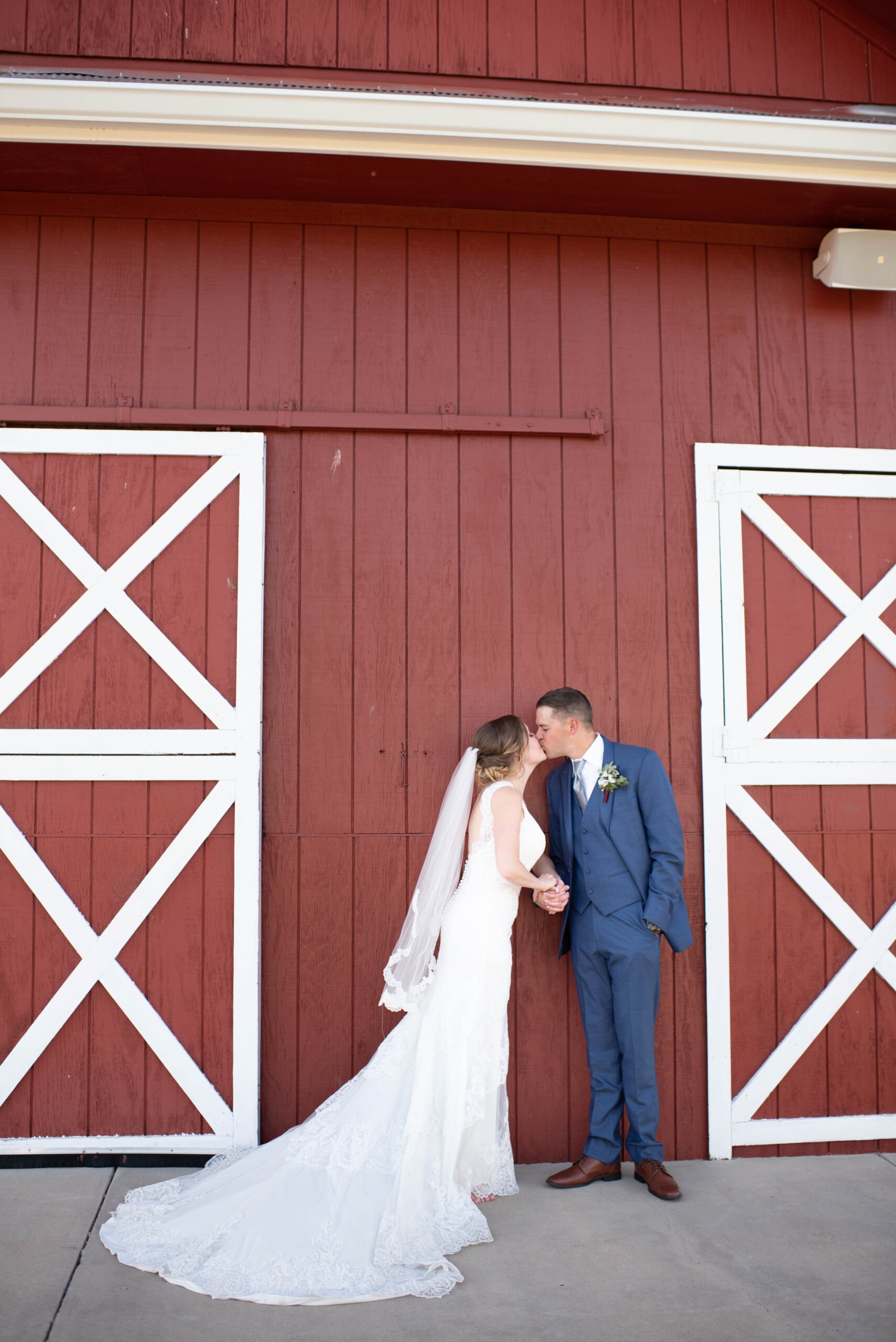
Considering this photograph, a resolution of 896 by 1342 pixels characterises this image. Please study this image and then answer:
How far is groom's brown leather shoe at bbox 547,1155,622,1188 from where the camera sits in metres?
3.73

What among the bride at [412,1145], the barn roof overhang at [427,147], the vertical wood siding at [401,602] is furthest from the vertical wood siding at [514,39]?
the bride at [412,1145]

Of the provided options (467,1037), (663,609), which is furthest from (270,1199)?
(663,609)

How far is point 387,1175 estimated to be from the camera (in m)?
3.25

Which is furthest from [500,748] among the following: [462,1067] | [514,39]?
[514,39]

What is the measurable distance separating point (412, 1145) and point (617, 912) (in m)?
1.15

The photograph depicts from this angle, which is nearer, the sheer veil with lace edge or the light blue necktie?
the sheer veil with lace edge

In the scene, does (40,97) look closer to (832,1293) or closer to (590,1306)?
(590,1306)

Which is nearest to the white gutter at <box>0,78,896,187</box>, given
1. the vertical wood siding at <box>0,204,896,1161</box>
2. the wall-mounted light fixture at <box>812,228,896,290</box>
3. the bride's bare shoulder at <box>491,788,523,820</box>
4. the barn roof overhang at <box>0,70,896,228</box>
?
the barn roof overhang at <box>0,70,896,228</box>

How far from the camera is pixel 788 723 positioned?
429 centimetres

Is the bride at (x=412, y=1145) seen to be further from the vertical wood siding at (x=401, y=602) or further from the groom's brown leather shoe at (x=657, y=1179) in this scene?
the groom's brown leather shoe at (x=657, y=1179)

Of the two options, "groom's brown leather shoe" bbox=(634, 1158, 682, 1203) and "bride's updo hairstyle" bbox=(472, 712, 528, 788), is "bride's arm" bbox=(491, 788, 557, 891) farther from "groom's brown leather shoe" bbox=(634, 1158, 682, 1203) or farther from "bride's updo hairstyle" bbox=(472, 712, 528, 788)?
"groom's brown leather shoe" bbox=(634, 1158, 682, 1203)

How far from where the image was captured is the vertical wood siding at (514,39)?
392 cm

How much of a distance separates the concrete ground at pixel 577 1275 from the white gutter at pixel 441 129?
403 cm

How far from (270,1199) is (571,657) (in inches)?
93.1
